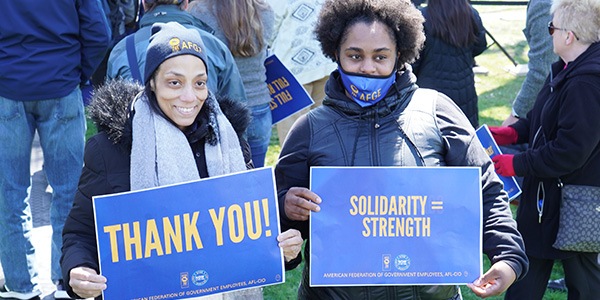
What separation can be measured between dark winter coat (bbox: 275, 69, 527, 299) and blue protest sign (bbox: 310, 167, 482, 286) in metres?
0.08

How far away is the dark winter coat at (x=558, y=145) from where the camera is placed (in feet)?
11.8

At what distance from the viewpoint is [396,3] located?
2814 millimetres

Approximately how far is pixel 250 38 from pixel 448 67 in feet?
4.48

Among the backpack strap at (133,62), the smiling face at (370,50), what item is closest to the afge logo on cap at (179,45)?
the smiling face at (370,50)

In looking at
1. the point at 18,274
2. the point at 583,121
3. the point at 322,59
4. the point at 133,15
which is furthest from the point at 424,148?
the point at 133,15

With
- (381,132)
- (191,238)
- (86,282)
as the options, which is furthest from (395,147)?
(86,282)

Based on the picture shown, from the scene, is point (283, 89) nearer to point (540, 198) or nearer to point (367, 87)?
point (540, 198)

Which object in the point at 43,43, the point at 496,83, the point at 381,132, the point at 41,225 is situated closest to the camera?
the point at 381,132

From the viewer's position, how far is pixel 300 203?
105 inches

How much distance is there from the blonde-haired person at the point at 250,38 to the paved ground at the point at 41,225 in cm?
159

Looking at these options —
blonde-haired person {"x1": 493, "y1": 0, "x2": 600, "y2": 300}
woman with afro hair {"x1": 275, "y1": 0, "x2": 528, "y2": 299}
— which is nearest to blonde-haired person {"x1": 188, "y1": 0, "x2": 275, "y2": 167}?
blonde-haired person {"x1": 493, "y1": 0, "x2": 600, "y2": 300}

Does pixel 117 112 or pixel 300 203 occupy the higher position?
pixel 117 112

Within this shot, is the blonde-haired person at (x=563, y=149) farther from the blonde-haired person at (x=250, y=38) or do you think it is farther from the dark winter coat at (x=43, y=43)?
the dark winter coat at (x=43, y=43)

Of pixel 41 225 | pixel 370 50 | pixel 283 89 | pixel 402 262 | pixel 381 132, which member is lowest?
pixel 41 225
